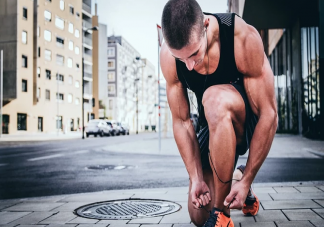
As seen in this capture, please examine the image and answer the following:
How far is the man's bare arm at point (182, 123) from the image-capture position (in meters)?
2.33

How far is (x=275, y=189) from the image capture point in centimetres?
447

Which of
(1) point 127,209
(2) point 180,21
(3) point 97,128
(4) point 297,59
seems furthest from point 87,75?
(2) point 180,21

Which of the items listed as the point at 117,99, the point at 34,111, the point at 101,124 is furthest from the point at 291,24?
the point at 117,99

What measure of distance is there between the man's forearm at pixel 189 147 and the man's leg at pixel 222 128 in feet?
0.53

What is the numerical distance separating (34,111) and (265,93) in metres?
37.0

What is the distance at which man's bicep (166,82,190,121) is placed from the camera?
241 centimetres

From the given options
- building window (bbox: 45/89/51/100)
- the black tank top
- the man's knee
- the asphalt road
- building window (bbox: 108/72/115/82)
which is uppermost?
building window (bbox: 108/72/115/82)

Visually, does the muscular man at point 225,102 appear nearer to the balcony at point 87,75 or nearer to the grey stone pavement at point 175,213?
the grey stone pavement at point 175,213

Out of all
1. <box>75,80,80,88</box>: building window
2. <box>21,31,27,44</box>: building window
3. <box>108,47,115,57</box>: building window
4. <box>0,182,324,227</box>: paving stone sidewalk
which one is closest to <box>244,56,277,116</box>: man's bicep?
<box>0,182,324,227</box>: paving stone sidewalk

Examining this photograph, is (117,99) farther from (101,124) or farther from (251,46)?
(251,46)

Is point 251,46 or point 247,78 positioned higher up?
point 251,46

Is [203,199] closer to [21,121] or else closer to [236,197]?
[236,197]

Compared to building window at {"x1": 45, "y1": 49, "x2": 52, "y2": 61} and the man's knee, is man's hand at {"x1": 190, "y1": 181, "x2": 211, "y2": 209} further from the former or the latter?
building window at {"x1": 45, "y1": 49, "x2": 52, "y2": 61}

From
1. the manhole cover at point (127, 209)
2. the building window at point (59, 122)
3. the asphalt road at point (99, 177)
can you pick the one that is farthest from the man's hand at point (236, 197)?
the building window at point (59, 122)
